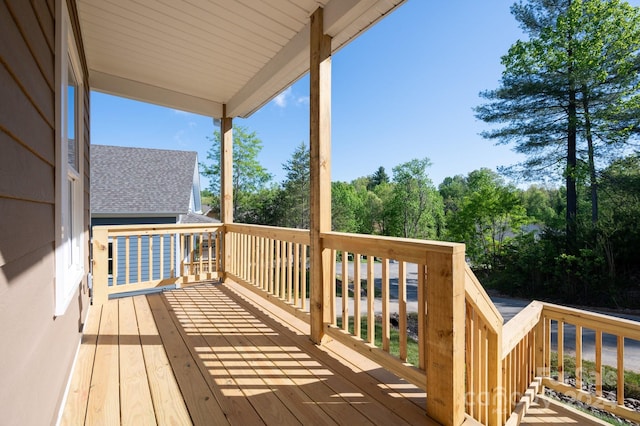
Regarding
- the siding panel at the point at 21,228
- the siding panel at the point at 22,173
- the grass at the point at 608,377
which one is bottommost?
the grass at the point at 608,377

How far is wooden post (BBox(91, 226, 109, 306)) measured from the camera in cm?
338

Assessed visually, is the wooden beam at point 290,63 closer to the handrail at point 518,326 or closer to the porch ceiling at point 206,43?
the porch ceiling at point 206,43

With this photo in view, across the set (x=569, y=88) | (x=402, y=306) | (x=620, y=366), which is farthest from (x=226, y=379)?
(x=569, y=88)

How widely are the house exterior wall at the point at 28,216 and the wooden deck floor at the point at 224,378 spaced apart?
1.31 ft

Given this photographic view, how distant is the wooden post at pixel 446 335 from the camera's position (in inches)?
58.6

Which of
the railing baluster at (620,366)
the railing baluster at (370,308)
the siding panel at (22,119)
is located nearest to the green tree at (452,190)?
the railing baluster at (620,366)

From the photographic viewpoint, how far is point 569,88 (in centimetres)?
1014

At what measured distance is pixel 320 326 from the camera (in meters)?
2.44

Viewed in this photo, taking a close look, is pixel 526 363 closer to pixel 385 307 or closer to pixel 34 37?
pixel 385 307

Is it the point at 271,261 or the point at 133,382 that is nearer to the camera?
the point at 133,382

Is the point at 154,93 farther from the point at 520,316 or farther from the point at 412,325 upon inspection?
the point at 412,325

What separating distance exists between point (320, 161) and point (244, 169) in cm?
1851

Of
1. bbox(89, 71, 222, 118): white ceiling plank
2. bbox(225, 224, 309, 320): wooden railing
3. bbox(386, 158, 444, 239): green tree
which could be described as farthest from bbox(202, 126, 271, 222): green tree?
bbox(225, 224, 309, 320): wooden railing

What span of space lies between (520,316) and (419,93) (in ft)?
92.9
